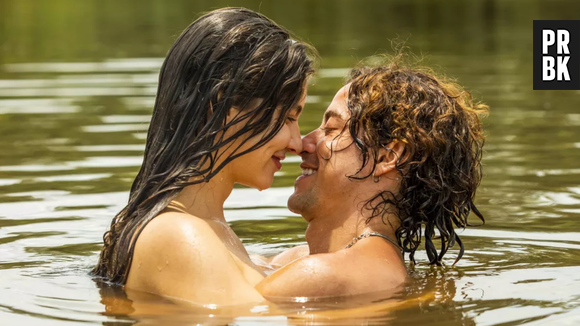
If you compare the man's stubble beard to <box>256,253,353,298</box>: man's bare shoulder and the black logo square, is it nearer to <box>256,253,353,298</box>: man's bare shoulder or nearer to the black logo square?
<box>256,253,353,298</box>: man's bare shoulder

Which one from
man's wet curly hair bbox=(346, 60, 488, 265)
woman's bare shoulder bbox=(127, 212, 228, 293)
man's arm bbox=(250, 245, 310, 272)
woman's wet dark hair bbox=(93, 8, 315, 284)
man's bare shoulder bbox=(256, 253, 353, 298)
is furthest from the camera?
man's arm bbox=(250, 245, 310, 272)

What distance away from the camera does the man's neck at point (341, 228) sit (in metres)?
5.56

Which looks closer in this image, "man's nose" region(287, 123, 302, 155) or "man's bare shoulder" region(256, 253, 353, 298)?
"man's bare shoulder" region(256, 253, 353, 298)

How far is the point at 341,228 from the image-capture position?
5.64 m

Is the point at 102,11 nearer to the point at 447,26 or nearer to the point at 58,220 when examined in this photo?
the point at 447,26

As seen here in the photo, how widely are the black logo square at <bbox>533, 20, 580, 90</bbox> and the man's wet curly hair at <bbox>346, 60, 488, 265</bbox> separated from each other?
9198mm

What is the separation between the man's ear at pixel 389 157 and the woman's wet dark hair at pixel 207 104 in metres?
0.72

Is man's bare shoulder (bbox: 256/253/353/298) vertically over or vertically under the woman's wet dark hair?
under

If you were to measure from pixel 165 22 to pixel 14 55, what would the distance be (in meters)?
7.31

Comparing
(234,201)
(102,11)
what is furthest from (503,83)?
(102,11)

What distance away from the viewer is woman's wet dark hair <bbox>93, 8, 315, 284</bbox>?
489 centimetres

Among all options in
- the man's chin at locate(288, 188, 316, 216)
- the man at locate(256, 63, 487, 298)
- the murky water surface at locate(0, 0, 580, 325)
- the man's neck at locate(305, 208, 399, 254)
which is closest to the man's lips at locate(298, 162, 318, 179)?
the man at locate(256, 63, 487, 298)

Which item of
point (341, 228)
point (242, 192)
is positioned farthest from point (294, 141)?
point (242, 192)

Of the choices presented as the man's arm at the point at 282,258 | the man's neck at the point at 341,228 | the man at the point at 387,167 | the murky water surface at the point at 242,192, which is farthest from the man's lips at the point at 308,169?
the murky water surface at the point at 242,192
